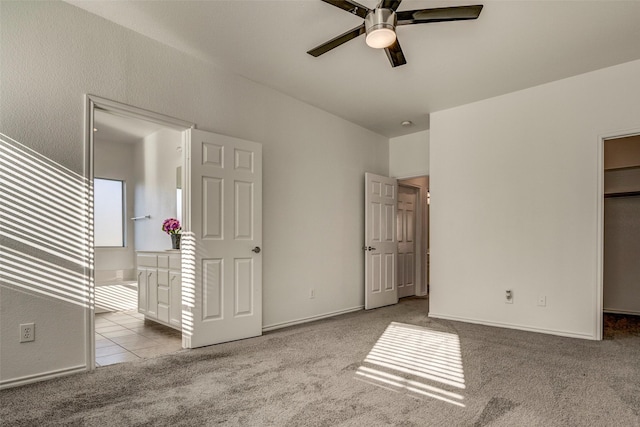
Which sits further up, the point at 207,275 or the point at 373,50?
the point at 373,50

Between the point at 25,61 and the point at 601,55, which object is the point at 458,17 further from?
the point at 25,61

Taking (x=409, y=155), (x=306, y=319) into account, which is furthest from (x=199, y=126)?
(x=409, y=155)

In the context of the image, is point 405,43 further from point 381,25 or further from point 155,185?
point 155,185

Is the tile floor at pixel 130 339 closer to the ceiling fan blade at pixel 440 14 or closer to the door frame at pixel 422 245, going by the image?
the ceiling fan blade at pixel 440 14

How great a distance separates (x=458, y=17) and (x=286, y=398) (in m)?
2.59

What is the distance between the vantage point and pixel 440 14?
7.55 feet

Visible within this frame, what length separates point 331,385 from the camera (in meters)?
2.52

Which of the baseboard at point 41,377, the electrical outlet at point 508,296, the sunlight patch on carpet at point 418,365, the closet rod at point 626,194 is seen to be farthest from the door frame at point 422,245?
the baseboard at point 41,377

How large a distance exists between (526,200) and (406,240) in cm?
257

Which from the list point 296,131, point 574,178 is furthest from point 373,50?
point 574,178

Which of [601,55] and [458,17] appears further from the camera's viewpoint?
[601,55]

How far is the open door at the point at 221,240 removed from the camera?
341cm

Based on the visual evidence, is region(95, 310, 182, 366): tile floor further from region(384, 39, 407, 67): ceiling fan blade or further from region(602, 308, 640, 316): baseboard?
region(602, 308, 640, 316): baseboard

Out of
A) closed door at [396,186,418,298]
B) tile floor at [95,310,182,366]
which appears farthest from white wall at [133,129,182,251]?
closed door at [396,186,418,298]
